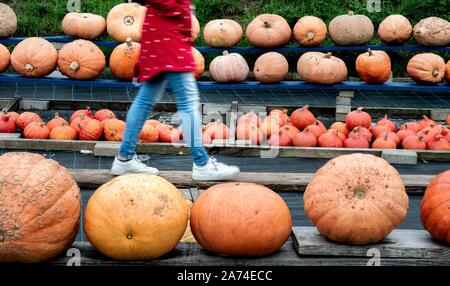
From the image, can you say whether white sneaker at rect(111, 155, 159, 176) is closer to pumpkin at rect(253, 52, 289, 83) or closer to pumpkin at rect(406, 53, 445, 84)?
pumpkin at rect(253, 52, 289, 83)

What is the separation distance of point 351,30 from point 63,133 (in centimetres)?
338

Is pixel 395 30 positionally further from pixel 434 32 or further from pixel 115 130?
pixel 115 130

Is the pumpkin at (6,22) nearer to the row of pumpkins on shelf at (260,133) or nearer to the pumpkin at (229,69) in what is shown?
the row of pumpkins on shelf at (260,133)

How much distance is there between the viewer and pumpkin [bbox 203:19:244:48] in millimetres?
7488

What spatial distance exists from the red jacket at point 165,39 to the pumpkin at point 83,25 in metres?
4.04

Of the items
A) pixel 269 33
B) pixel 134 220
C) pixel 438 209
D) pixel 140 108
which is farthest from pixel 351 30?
pixel 134 220

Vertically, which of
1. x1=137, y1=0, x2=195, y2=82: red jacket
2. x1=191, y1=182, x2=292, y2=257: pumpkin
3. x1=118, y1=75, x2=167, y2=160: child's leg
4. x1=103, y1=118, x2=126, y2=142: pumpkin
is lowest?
x1=103, y1=118, x2=126, y2=142: pumpkin

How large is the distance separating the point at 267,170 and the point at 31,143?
180 cm

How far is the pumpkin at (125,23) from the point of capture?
7.49 m

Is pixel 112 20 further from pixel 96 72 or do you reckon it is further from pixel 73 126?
pixel 73 126

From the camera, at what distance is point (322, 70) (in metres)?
6.86

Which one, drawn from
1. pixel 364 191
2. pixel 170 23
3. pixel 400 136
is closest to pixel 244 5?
pixel 400 136

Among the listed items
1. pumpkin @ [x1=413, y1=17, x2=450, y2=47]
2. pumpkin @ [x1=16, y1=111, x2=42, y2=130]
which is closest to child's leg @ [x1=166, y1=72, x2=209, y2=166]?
pumpkin @ [x1=16, y1=111, x2=42, y2=130]

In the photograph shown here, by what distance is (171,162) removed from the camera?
520cm
